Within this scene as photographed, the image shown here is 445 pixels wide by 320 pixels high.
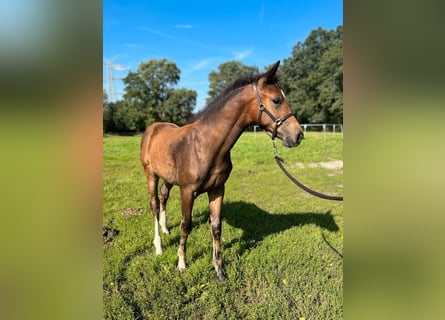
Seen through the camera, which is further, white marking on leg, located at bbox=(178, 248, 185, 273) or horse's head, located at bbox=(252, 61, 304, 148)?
white marking on leg, located at bbox=(178, 248, 185, 273)

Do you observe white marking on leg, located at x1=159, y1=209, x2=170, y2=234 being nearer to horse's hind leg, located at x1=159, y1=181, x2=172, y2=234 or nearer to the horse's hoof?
horse's hind leg, located at x1=159, y1=181, x2=172, y2=234

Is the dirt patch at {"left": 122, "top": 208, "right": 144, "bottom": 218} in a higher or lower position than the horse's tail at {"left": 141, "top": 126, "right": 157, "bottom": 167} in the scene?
lower

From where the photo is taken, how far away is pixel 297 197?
266 inches

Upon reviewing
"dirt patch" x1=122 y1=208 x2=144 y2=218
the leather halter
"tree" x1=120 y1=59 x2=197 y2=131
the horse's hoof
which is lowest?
the horse's hoof

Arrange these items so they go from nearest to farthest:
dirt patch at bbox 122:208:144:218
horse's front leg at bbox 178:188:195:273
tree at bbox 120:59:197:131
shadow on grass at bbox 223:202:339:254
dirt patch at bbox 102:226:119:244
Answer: horse's front leg at bbox 178:188:195:273 → dirt patch at bbox 102:226:119:244 → shadow on grass at bbox 223:202:339:254 → dirt patch at bbox 122:208:144:218 → tree at bbox 120:59:197:131

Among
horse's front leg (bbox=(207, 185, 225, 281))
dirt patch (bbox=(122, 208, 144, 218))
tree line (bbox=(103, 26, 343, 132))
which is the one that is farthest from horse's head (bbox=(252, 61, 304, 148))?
tree line (bbox=(103, 26, 343, 132))

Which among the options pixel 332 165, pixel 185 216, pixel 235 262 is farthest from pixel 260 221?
pixel 332 165

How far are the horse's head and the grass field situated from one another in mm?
1630

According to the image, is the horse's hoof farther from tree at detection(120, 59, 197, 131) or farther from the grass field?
tree at detection(120, 59, 197, 131)

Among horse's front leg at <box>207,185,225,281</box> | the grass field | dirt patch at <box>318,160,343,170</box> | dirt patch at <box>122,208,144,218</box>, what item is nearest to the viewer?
the grass field

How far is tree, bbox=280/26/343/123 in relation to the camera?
1203 inches
